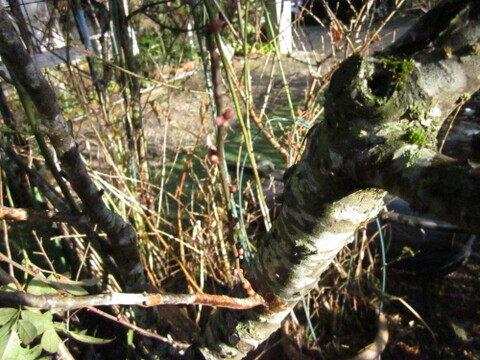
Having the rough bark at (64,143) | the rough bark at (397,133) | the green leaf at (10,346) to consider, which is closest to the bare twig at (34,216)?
the rough bark at (64,143)

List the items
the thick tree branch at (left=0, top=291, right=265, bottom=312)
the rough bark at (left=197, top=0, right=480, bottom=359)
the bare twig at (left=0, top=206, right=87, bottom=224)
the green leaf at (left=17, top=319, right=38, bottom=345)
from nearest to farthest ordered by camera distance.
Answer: the rough bark at (left=197, top=0, right=480, bottom=359), the thick tree branch at (left=0, top=291, right=265, bottom=312), the green leaf at (left=17, top=319, right=38, bottom=345), the bare twig at (left=0, top=206, right=87, bottom=224)

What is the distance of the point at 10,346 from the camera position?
0.73 meters

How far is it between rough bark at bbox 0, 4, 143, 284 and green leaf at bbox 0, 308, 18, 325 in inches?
12.6

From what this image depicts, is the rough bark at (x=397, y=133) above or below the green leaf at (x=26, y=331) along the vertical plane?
above

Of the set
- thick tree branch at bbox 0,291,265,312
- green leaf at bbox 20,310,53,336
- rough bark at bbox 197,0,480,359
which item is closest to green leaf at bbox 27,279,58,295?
green leaf at bbox 20,310,53,336

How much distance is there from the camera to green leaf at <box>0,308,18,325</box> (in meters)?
0.74

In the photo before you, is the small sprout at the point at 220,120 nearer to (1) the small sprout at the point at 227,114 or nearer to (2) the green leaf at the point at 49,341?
(1) the small sprout at the point at 227,114

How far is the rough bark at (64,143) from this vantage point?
2.53 ft

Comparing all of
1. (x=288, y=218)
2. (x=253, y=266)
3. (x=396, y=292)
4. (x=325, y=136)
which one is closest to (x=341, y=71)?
(x=325, y=136)

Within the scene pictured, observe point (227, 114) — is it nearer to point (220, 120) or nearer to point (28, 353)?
point (220, 120)

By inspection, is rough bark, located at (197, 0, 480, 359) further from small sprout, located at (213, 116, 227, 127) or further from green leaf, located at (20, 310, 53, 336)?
green leaf, located at (20, 310, 53, 336)

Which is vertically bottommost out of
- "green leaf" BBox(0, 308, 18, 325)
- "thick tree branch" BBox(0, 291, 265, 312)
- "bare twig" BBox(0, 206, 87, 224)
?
"green leaf" BBox(0, 308, 18, 325)

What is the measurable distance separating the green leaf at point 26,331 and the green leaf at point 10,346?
0.01m

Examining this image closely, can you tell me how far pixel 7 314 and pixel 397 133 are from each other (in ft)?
2.68
